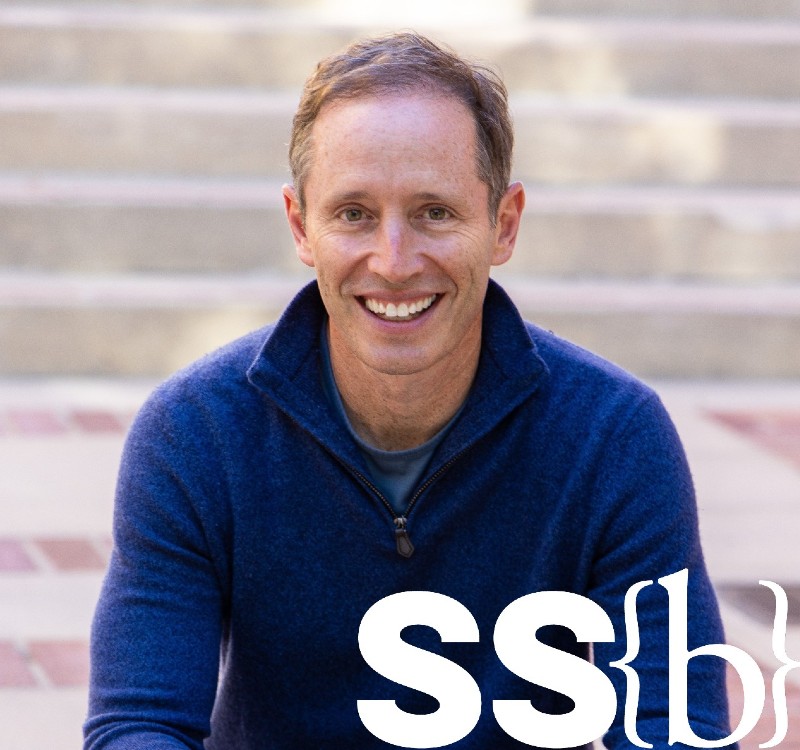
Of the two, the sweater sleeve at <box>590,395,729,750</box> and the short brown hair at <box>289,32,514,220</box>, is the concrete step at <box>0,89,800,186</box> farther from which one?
the sweater sleeve at <box>590,395,729,750</box>

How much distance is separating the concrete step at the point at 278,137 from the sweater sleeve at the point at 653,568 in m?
3.99

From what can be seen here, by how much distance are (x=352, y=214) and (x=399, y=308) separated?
0.42ft

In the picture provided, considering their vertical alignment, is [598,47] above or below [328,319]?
above

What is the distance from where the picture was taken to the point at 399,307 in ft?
6.47

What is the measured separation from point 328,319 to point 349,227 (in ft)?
0.70

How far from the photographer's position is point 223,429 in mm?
2018

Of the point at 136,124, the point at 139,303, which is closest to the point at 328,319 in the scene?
the point at 139,303

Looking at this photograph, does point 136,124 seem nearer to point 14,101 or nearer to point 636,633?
point 14,101

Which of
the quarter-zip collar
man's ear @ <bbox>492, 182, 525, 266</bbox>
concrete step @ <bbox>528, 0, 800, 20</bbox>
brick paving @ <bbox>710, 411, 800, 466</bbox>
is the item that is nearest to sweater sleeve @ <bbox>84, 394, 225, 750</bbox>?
the quarter-zip collar

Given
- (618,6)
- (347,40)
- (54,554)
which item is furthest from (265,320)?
(618,6)

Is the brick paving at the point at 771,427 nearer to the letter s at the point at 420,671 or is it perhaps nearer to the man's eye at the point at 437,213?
the letter s at the point at 420,671

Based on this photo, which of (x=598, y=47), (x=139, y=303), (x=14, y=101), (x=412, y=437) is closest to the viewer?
(x=412, y=437)

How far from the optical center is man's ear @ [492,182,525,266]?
2.07m

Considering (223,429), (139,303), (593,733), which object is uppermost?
(139,303)
